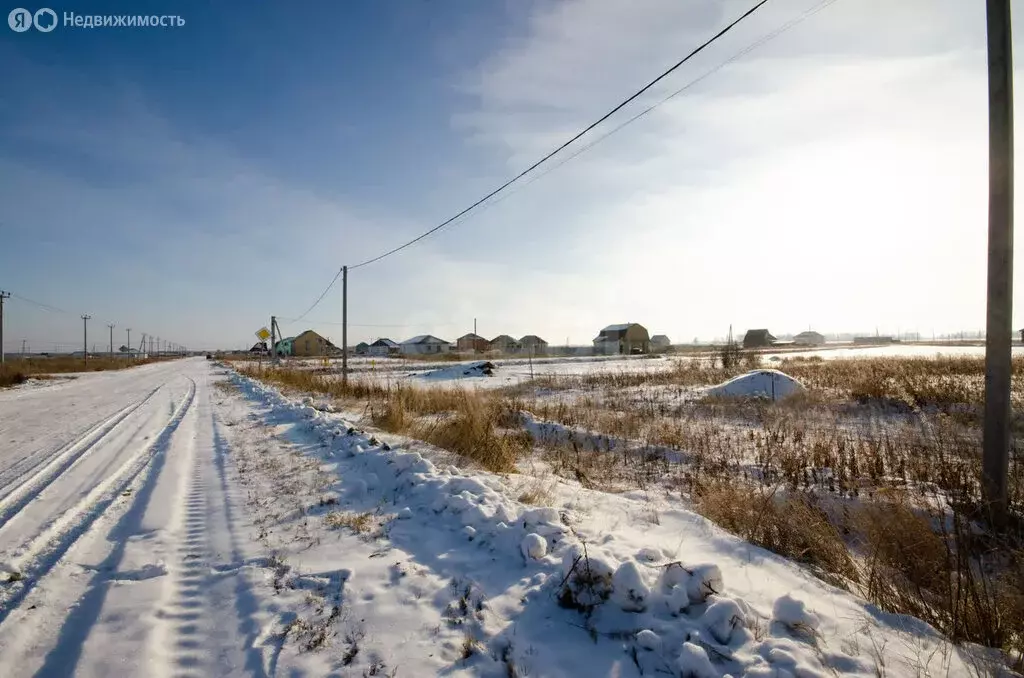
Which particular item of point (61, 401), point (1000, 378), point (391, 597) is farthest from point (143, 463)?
point (61, 401)

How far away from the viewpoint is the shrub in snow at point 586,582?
2781 millimetres

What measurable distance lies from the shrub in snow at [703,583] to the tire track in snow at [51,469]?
18.7 ft

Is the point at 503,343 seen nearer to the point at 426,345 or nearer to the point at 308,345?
the point at 426,345

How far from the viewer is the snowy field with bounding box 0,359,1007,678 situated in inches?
93.4

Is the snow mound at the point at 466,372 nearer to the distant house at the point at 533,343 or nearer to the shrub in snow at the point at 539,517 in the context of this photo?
the shrub in snow at the point at 539,517

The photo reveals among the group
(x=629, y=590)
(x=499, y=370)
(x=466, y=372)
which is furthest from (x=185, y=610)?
(x=499, y=370)

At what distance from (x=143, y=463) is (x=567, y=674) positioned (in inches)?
273

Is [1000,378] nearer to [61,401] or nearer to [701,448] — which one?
[701,448]

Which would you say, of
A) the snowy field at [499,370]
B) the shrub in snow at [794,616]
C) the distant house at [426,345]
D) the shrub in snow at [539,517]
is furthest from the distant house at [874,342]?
the shrub in snow at [794,616]

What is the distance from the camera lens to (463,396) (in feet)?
37.8

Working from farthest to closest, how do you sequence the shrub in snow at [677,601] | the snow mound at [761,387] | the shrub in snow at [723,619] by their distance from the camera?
the snow mound at [761,387], the shrub in snow at [677,601], the shrub in snow at [723,619]

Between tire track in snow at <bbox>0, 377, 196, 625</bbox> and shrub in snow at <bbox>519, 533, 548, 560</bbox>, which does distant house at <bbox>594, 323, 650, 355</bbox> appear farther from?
shrub in snow at <bbox>519, 533, 548, 560</bbox>

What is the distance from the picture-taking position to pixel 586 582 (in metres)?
2.86

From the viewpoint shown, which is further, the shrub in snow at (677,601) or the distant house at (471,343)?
the distant house at (471,343)
